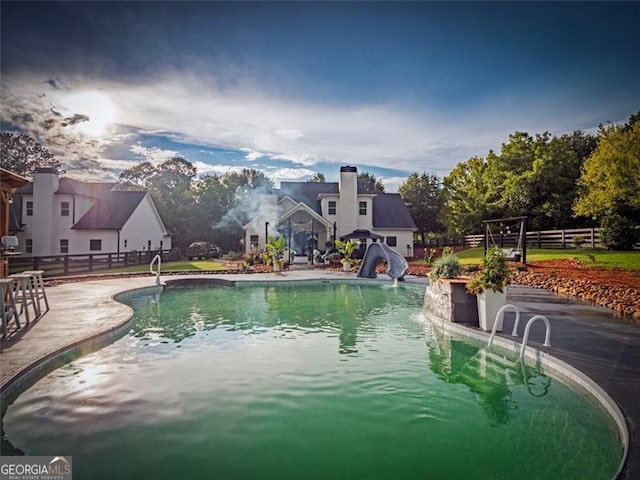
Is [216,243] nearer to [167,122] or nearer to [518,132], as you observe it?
[167,122]

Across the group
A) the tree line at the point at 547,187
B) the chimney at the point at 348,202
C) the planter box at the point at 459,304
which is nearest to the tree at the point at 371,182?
the tree line at the point at 547,187

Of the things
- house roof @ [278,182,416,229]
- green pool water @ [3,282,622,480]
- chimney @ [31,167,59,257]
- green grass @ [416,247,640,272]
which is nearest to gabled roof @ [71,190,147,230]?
chimney @ [31,167,59,257]

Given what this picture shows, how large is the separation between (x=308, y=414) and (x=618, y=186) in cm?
2088

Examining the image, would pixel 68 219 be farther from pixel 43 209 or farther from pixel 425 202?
pixel 425 202

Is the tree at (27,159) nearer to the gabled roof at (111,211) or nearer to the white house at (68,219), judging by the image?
the white house at (68,219)

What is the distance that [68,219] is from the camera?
2769cm

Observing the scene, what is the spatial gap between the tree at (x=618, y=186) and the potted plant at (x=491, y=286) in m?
15.2

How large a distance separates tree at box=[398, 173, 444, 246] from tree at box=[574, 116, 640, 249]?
18.8m

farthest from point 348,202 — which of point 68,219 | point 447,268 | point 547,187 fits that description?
point 447,268

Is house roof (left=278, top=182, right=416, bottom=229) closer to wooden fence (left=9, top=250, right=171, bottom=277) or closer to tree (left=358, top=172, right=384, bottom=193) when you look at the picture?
wooden fence (left=9, top=250, right=171, bottom=277)

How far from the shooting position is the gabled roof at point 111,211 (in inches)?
1098

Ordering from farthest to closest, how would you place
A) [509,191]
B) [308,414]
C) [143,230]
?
[143,230] → [509,191] → [308,414]

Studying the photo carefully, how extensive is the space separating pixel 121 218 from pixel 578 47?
2865cm

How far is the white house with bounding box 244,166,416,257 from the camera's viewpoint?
2867 centimetres
